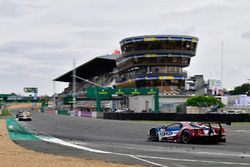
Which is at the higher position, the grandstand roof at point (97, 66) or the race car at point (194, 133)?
the grandstand roof at point (97, 66)

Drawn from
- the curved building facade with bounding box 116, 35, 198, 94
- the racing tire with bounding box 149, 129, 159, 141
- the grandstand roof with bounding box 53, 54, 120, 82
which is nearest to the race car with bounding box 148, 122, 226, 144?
the racing tire with bounding box 149, 129, 159, 141

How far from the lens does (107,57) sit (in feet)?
460

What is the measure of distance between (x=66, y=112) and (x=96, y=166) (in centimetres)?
9034

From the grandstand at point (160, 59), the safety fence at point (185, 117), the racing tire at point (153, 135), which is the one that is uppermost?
the grandstand at point (160, 59)

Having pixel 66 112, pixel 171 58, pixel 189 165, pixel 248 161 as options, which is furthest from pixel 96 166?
pixel 171 58

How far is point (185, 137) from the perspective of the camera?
20359 mm

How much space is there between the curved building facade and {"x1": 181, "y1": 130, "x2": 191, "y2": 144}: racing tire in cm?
8448

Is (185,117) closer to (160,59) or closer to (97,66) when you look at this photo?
(160,59)

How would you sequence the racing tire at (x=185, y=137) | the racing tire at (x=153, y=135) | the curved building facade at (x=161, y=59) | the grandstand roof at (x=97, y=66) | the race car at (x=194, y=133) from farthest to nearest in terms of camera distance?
1. the grandstand roof at (x=97, y=66)
2. the curved building facade at (x=161, y=59)
3. the racing tire at (x=153, y=135)
4. the racing tire at (x=185, y=137)
5. the race car at (x=194, y=133)

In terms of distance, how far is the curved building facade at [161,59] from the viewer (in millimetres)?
105875

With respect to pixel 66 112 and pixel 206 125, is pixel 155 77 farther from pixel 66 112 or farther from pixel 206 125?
pixel 206 125

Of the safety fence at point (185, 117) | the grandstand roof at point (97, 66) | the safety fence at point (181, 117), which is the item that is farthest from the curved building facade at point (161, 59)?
the safety fence at point (185, 117)

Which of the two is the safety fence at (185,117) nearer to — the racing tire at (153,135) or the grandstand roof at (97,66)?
the racing tire at (153,135)

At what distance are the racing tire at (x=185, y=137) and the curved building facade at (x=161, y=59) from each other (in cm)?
8448
